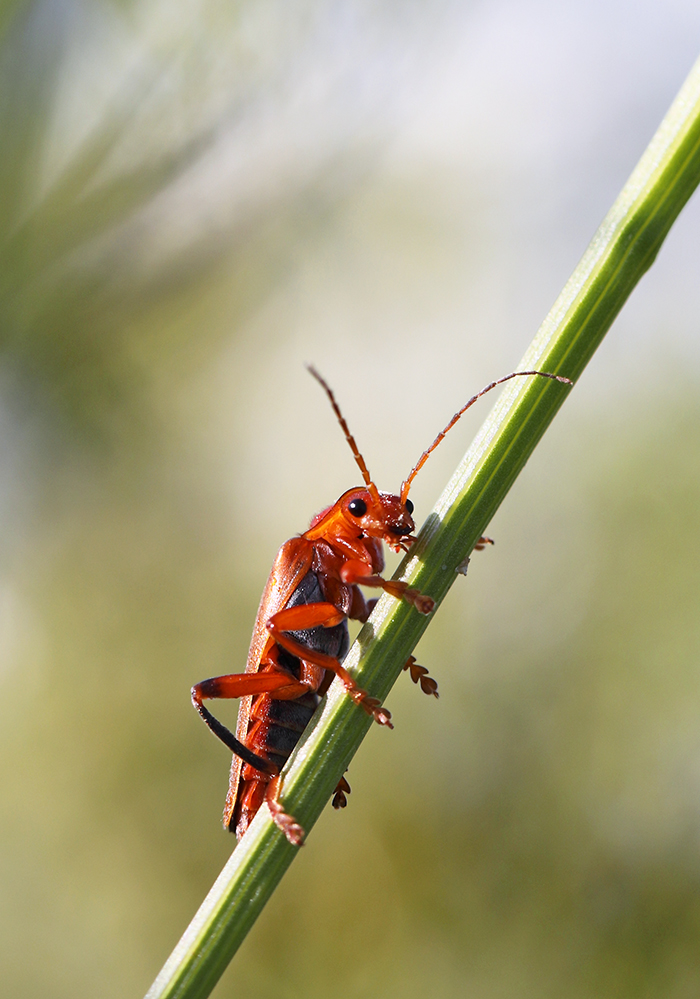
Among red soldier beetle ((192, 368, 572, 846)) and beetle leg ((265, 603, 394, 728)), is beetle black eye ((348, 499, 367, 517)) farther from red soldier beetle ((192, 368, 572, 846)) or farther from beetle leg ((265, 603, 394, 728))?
beetle leg ((265, 603, 394, 728))

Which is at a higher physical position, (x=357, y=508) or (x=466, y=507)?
(x=466, y=507)

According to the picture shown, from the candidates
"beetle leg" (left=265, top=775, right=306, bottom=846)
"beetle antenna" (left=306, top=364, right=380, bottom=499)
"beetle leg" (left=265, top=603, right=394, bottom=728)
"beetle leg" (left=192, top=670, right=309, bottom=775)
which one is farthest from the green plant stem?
"beetle leg" (left=192, top=670, right=309, bottom=775)

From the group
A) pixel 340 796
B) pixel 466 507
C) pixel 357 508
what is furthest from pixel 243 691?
pixel 466 507

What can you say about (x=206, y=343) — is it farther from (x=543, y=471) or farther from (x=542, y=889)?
(x=542, y=889)

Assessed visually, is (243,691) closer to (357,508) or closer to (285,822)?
(357,508)

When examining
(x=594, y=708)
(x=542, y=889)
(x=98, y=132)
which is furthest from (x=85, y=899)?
(x=98, y=132)
